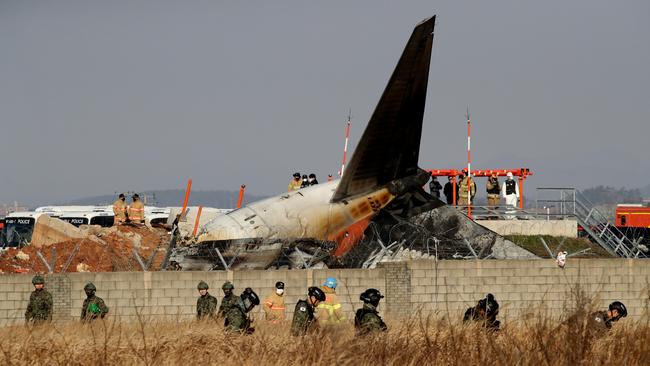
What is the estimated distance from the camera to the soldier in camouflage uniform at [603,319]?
18.5m

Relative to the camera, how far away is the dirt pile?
116 feet

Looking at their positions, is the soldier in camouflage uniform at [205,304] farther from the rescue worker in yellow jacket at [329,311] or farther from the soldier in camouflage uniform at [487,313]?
the soldier in camouflage uniform at [487,313]

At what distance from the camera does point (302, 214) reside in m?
35.3

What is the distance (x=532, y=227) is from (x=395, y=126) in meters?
9.81

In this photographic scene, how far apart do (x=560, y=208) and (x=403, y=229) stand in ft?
34.0

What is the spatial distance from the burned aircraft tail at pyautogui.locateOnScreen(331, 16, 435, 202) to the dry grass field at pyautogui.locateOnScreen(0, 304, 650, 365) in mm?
16530

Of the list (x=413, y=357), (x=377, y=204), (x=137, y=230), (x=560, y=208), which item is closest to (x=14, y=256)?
(x=137, y=230)

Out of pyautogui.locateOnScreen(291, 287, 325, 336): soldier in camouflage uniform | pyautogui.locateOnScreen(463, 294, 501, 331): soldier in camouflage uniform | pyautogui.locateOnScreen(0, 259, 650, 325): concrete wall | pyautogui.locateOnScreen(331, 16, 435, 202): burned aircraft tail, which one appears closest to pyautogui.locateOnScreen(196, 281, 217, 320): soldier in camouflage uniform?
Answer: pyautogui.locateOnScreen(291, 287, 325, 336): soldier in camouflage uniform

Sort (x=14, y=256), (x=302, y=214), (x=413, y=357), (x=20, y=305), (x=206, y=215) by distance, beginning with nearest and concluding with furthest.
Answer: (x=413, y=357), (x=20, y=305), (x=302, y=214), (x=14, y=256), (x=206, y=215)

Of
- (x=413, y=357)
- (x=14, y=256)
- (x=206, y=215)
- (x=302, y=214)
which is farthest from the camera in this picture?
(x=206, y=215)

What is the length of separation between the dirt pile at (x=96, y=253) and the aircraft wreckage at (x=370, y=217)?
2.28m

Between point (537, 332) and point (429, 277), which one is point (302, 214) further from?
point (537, 332)

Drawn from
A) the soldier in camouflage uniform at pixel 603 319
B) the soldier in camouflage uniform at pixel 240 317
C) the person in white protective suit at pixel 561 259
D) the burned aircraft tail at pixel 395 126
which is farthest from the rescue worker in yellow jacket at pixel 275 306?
the burned aircraft tail at pixel 395 126

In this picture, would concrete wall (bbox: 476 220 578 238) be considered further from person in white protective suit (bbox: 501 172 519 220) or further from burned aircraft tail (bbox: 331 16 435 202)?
burned aircraft tail (bbox: 331 16 435 202)
